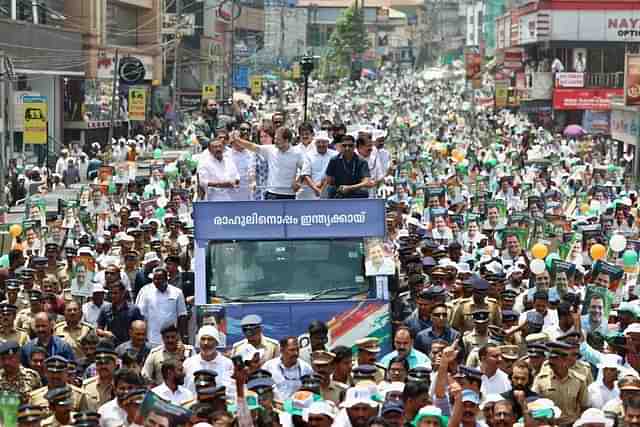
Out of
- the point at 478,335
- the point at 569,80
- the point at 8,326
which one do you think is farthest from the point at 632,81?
the point at 8,326

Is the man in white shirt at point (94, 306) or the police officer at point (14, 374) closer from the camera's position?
the police officer at point (14, 374)

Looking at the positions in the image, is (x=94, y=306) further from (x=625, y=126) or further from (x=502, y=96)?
(x=502, y=96)

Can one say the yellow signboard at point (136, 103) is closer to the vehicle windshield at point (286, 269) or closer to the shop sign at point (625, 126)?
the shop sign at point (625, 126)

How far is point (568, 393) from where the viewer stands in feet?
37.8

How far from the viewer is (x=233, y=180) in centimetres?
1661

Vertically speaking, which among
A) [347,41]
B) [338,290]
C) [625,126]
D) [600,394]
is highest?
[347,41]

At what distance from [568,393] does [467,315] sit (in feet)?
9.65

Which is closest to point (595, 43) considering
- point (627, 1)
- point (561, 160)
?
point (627, 1)

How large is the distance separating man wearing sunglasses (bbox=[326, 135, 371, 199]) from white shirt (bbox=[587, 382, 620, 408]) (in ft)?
15.5

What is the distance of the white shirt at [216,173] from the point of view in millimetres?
16641

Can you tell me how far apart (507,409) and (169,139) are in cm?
5865

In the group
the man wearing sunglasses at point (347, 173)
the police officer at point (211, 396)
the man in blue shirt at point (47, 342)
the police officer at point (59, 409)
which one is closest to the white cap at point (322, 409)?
the police officer at point (211, 396)

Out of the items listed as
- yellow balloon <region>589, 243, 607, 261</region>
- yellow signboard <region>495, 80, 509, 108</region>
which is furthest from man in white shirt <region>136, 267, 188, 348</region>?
yellow signboard <region>495, 80, 509, 108</region>

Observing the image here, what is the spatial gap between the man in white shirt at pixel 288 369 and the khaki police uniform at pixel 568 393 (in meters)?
1.69
